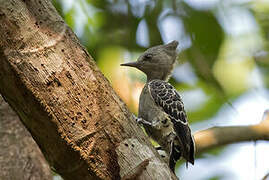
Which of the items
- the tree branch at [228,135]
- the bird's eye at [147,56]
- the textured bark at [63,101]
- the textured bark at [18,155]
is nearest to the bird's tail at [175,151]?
the tree branch at [228,135]

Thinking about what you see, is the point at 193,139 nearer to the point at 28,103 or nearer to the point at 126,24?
the point at 126,24

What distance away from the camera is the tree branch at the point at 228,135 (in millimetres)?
4277

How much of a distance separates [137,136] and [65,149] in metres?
0.42

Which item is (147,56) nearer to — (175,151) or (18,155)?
(175,151)

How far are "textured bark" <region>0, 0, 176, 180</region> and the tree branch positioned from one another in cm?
172

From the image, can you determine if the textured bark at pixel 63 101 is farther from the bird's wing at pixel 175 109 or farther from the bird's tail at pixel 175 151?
the bird's tail at pixel 175 151

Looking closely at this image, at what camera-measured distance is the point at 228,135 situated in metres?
4.29

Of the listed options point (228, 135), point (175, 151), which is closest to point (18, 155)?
point (175, 151)

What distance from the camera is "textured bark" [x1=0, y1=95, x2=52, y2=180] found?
369 centimetres

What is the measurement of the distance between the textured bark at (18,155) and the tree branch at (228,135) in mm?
1405

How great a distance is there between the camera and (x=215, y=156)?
5.78 m

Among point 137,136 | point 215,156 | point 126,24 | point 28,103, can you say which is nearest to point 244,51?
point 215,156

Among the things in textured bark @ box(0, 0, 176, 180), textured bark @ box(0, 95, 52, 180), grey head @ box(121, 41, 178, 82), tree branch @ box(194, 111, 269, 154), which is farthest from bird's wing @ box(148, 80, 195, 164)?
textured bark @ box(0, 0, 176, 180)

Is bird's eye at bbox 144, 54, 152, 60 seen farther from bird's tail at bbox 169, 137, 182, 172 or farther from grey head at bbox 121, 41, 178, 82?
bird's tail at bbox 169, 137, 182, 172
